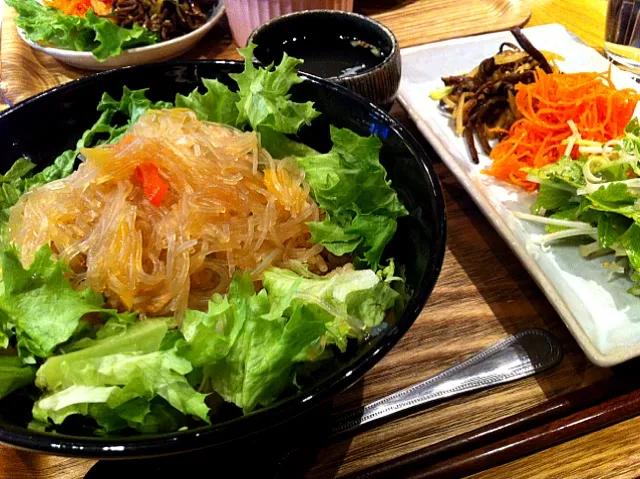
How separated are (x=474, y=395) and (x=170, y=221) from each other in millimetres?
645

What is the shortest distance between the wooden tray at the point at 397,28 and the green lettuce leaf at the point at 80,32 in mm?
97

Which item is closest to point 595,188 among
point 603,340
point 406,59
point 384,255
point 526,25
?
point 603,340

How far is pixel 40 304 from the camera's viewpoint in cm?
88

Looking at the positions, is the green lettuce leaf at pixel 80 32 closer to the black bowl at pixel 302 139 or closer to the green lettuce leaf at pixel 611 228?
the black bowl at pixel 302 139

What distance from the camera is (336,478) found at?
98 centimetres

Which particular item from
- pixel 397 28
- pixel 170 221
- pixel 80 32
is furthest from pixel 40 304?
pixel 397 28

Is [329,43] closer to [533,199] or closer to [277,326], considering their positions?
[533,199]

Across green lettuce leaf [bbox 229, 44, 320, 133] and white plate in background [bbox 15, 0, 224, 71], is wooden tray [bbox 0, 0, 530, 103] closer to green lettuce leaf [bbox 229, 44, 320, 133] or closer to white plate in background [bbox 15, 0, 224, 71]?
white plate in background [bbox 15, 0, 224, 71]

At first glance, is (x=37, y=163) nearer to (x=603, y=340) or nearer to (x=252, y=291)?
(x=252, y=291)

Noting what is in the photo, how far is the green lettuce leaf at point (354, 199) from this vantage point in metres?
1.01

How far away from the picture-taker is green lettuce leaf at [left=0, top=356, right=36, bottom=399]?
823 millimetres

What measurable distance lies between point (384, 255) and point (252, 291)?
262mm

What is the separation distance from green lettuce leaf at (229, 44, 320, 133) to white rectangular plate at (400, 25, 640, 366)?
1.77 feet

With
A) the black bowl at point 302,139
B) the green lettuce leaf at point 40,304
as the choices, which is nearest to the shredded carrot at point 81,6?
the black bowl at point 302,139
